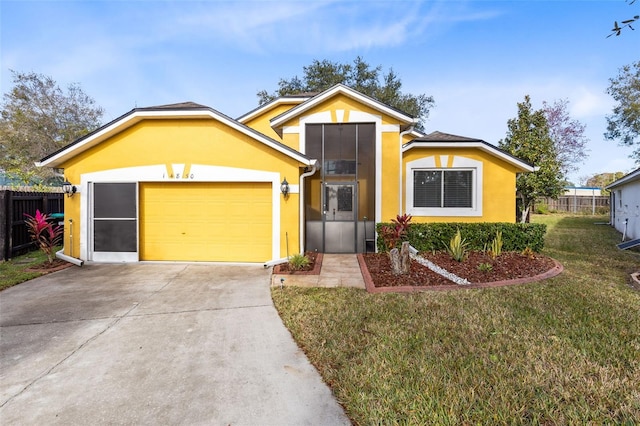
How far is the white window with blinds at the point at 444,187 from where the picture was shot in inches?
424

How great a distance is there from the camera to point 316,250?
10.2 meters

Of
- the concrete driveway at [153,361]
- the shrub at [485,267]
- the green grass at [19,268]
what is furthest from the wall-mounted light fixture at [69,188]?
the shrub at [485,267]

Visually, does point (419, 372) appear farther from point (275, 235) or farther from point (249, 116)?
point (249, 116)

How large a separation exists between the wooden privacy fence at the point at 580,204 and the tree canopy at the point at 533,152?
15.3 meters

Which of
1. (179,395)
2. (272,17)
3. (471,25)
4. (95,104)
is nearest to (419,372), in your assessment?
(179,395)

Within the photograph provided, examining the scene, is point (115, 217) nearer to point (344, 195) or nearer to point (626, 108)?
point (344, 195)

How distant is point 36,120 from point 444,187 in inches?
1242

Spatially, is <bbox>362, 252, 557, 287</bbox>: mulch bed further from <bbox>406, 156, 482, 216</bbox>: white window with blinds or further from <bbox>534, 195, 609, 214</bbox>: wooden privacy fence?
<bbox>534, 195, 609, 214</bbox>: wooden privacy fence

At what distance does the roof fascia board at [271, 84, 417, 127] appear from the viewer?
9812mm

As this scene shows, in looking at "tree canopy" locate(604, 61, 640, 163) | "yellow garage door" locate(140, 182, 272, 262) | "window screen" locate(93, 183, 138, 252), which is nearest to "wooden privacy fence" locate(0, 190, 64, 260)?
"window screen" locate(93, 183, 138, 252)

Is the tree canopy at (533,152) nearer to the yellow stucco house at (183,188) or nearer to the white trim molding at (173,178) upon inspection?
the yellow stucco house at (183,188)

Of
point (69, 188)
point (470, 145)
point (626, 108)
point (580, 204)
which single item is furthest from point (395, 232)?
point (580, 204)

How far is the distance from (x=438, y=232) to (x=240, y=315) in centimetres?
672

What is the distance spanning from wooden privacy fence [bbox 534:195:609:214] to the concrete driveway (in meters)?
32.7
